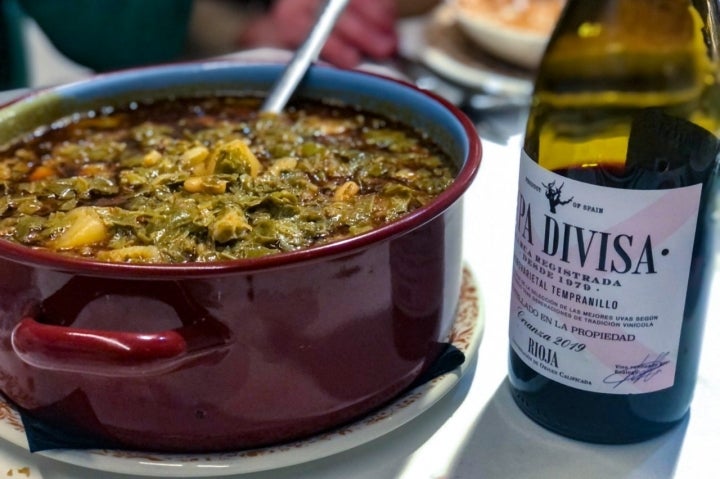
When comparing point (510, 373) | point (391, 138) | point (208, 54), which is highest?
point (391, 138)

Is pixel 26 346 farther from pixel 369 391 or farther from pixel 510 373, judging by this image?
pixel 510 373

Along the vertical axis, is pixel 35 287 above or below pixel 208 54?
above

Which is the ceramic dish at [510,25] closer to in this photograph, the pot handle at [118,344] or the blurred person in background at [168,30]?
the blurred person in background at [168,30]

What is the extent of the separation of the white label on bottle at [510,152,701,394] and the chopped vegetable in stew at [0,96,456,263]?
0.47ft

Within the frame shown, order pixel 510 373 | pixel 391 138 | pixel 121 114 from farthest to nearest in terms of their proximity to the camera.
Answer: pixel 121 114 < pixel 391 138 < pixel 510 373

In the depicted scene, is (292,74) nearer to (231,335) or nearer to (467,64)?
(231,335)

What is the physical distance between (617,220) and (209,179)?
14.2 inches

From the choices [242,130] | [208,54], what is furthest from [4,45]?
[242,130]

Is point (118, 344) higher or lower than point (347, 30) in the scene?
higher

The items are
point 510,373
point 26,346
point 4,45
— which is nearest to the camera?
point 26,346

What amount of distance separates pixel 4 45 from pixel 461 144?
146 cm

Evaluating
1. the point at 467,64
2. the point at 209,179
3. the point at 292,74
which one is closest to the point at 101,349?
the point at 209,179

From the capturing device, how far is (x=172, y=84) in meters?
1.02
